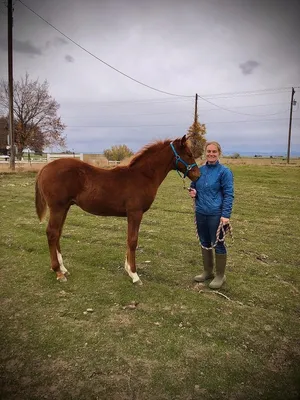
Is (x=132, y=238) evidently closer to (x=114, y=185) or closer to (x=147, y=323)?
(x=114, y=185)

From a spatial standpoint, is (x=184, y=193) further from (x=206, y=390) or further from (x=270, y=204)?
(x=206, y=390)

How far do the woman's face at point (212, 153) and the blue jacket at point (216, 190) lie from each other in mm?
93

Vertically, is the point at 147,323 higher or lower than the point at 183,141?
lower

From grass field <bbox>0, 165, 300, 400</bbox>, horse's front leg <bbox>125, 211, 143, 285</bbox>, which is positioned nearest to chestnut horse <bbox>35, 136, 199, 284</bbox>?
horse's front leg <bbox>125, 211, 143, 285</bbox>

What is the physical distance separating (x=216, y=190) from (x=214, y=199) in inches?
6.0

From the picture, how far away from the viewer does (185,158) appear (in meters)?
5.19

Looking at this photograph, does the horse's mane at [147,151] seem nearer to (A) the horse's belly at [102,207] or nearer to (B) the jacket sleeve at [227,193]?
(A) the horse's belly at [102,207]

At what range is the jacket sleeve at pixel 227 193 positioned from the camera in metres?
4.75

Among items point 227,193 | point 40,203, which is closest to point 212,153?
point 227,193

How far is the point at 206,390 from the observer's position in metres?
2.87

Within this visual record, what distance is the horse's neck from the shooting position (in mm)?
5258

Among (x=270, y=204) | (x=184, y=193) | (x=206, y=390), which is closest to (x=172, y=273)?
(x=206, y=390)

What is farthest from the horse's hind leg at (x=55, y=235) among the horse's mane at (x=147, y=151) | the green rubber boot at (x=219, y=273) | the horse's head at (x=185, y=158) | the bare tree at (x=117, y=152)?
the bare tree at (x=117, y=152)

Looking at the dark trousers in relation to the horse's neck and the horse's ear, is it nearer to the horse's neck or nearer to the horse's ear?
the horse's neck
